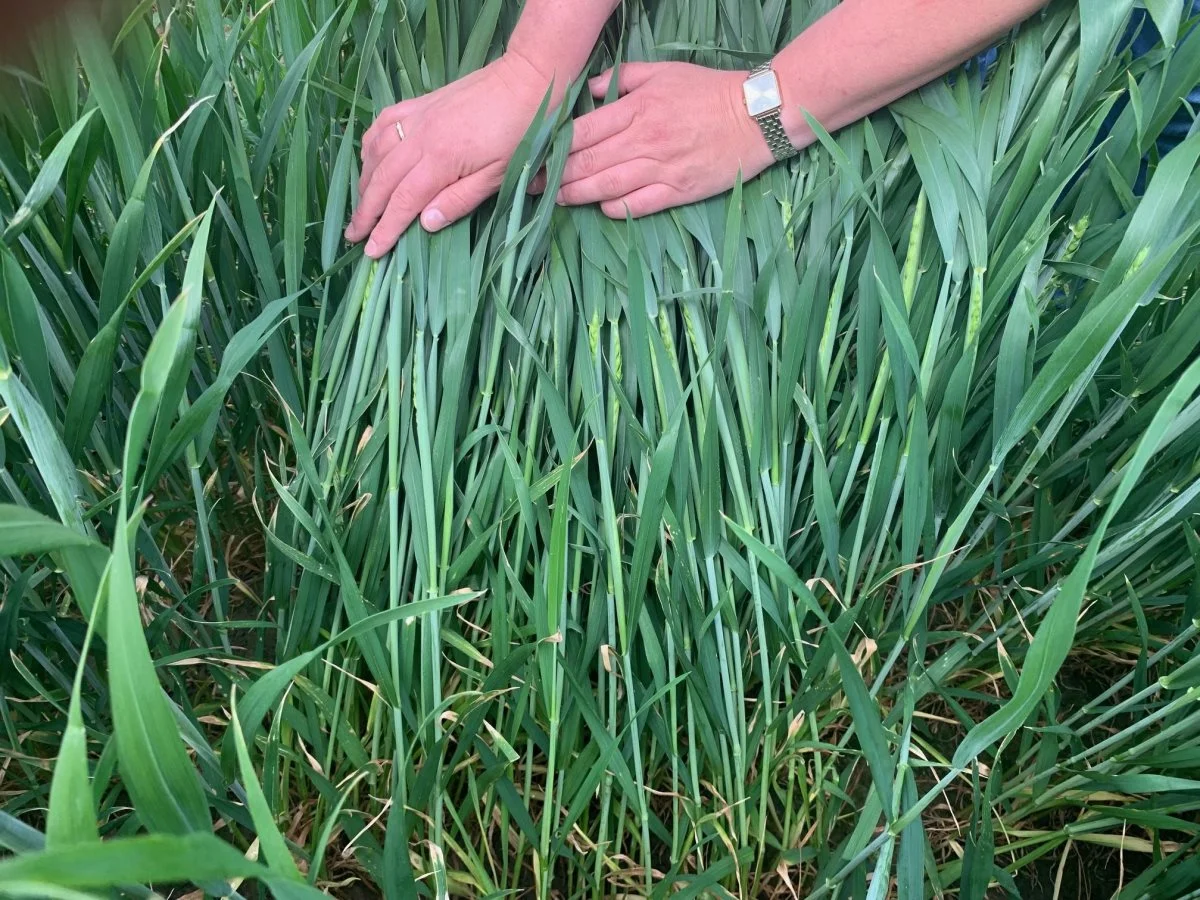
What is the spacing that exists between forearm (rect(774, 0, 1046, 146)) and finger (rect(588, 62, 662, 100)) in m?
0.11

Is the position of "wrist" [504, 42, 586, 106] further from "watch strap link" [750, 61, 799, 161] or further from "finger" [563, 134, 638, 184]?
"watch strap link" [750, 61, 799, 161]

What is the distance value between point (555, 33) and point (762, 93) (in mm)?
180

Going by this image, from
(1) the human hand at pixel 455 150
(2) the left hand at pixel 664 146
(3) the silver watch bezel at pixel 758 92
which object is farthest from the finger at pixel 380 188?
(3) the silver watch bezel at pixel 758 92

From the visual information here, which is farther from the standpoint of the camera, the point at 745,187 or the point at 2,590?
the point at 745,187

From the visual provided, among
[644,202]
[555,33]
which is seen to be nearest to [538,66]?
[555,33]

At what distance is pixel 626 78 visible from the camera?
2.33 feet

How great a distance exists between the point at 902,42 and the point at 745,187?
0.16 meters

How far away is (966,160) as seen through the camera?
1.98 ft

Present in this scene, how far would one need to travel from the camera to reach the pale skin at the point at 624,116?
25.0 inches

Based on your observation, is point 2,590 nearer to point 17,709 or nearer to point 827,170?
point 17,709

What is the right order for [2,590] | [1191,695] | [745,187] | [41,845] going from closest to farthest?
1. [41,845]
2. [1191,695]
3. [2,590]
4. [745,187]

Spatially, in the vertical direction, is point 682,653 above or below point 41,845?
below

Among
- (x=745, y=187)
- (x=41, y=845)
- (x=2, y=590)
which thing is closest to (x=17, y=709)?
(x=2, y=590)

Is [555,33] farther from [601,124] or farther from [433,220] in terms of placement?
[433,220]
